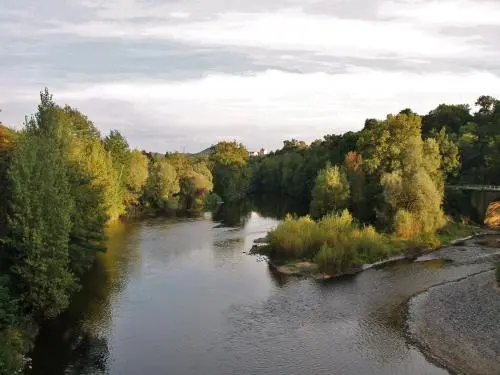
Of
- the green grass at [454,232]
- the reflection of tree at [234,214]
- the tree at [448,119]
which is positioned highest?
the tree at [448,119]

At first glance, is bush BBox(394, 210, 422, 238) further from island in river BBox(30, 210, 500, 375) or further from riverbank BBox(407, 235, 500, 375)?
riverbank BBox(407, 235, 500, 375)

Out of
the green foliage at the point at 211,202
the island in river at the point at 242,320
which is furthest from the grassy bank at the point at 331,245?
Result: the green foliage at the point at 211,202

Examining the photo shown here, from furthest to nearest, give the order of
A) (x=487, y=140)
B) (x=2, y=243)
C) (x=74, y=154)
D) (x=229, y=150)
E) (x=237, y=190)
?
(x=229, y=150) → (x=237, y=190) → (x=487, y=140) → (x=74, y=154) → (x=2, y=243)

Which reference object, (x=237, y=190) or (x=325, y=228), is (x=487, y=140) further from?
(x=237, y=190)

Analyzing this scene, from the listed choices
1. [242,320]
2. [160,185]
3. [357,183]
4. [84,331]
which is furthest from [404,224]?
[160,185]

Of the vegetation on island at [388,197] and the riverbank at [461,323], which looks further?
the vegetation on island at [388,197]

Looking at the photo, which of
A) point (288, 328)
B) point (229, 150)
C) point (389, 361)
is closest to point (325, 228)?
point (288, 328)

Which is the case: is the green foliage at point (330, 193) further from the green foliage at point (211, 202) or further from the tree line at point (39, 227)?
the green foliage at point (211, 202)
